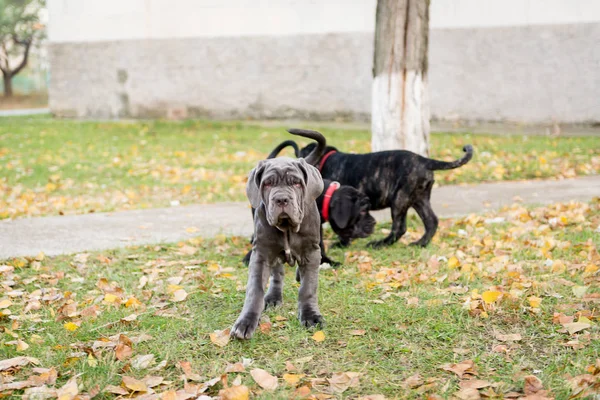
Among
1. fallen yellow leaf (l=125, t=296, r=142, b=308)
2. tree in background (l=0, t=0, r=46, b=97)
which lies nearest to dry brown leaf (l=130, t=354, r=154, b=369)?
fallen yellow leaf (l=125, t=296, r=142, b=308)

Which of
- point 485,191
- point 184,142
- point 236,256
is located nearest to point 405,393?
point 236,256

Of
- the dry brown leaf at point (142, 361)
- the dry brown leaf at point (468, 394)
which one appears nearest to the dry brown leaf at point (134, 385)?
the dry brown leaf at point (142, 361)

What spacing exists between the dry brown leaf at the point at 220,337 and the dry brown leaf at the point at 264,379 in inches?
16.8

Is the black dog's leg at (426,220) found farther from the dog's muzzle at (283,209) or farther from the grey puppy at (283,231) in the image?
the dog's muzzle at (283,209)

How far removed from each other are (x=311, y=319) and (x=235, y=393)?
1.05m

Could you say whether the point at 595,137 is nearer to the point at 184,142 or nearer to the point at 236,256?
the point at 184,142

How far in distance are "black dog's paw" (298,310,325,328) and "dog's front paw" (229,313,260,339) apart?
325 mm

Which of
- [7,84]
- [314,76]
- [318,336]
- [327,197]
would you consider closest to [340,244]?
[327,197]

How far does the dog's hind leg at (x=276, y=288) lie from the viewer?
4423 millimetres

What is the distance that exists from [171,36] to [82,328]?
43.8 ft

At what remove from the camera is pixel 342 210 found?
5.44 metres

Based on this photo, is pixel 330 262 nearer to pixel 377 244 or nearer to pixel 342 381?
pixel 377 244

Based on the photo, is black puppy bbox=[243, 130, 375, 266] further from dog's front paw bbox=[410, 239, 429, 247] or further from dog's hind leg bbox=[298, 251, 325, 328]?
dog's hind leg bbox=[298, 251, 325, 328]

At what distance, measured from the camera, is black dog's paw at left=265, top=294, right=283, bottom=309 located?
173 inches
